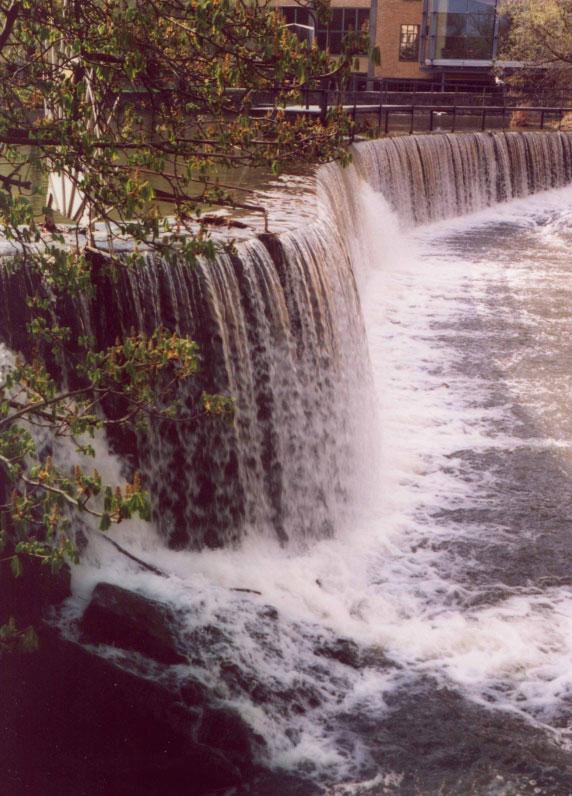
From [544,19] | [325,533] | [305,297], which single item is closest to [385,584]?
[325,533]

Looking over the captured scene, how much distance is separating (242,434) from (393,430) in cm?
297

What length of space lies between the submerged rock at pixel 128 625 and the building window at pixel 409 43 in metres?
Result: 42.5

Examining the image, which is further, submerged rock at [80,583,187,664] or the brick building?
the brick building

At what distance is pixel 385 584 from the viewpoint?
764 centimetres

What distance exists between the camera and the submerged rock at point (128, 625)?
241 inches

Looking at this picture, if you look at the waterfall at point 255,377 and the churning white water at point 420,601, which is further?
the waterfall at point 255,377

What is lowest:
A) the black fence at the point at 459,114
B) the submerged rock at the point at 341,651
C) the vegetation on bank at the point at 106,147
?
the submerged rock at the point at 341,651

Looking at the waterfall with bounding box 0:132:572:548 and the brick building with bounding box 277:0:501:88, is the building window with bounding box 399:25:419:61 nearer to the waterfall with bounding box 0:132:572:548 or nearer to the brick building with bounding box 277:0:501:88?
the brick building with bounding box 277:0:501:88

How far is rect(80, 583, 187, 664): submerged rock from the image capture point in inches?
241

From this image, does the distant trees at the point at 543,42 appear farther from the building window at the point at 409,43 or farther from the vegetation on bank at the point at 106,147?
the vegetation on bank at the point at 106,147

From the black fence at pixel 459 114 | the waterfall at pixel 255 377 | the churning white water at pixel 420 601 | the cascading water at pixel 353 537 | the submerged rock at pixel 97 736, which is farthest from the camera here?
the black fence at pixel 459 114

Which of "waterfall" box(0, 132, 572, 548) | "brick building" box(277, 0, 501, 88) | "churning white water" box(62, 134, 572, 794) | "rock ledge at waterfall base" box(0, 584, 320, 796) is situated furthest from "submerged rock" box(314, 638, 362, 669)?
"brick building" box(277, 0, 501, 88)

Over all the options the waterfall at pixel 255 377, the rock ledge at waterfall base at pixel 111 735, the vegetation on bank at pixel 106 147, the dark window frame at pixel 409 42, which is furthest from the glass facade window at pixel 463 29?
the rock ledge at waterfall base at pixel 111 735

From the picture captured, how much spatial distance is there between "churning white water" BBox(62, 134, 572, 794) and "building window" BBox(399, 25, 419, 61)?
3557 centimetres
